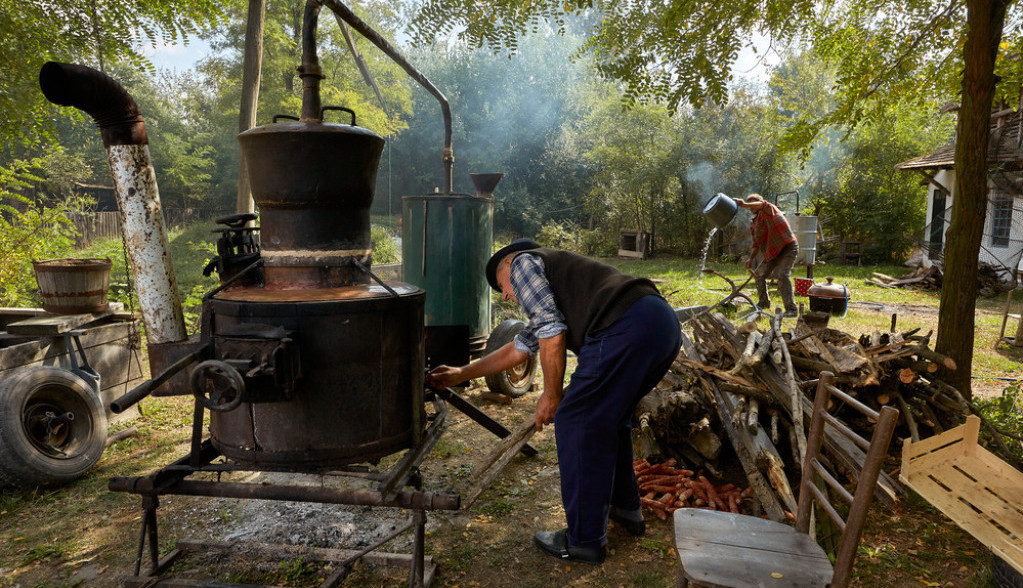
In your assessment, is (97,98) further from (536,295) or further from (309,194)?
(536,295)

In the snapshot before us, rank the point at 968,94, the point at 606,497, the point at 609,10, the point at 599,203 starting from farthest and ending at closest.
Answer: the point at 599,203 → the point at 609,10 → the point at 968,94 → the point at 606,497

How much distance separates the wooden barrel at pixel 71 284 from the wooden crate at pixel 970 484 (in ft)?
19.1

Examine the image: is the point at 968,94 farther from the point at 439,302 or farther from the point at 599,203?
the point at 599,203

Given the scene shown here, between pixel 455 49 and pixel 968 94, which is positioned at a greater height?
pixel 455 49

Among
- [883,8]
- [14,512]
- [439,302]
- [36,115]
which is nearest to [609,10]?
[883,8]

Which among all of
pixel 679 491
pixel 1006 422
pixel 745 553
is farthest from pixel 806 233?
pixel 745 553

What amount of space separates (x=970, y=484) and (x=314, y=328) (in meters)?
3.23

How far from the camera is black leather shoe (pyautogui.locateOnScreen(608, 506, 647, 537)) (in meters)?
3.28

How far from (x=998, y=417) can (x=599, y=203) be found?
56.8ft

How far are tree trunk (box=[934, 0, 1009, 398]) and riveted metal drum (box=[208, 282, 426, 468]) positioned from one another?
4081mm

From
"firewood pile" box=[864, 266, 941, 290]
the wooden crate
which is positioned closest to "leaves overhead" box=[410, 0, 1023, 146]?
the wooden crate

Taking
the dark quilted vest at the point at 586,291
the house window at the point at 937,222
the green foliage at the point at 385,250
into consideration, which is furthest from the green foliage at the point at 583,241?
the dark quilted vest at the point at 586,291

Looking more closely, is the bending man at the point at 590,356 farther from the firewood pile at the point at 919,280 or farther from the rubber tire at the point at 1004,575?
the firewood pile at the point at 919,280

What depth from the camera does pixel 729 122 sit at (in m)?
19.6
